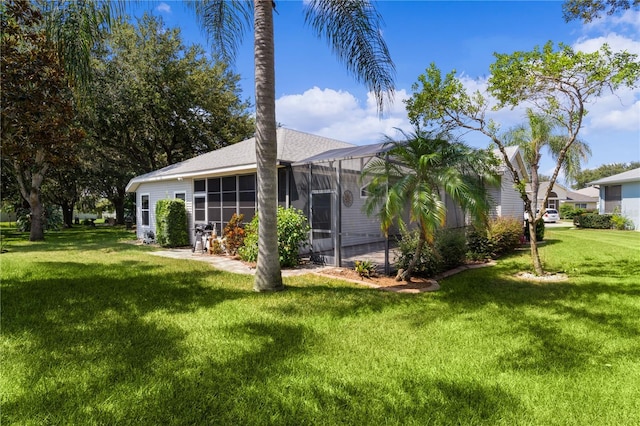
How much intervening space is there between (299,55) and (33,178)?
16.8 metres

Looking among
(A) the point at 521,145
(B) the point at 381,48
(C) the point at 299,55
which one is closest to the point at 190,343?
(B) the point at 381,48

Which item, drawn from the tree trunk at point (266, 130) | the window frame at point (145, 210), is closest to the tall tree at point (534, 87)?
the tree trunk at point (266, 130)

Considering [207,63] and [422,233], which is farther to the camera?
[207,63]

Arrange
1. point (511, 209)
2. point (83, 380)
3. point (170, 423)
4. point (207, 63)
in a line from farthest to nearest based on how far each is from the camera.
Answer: point (207, 63) < point (511, 209) < point (83, 380) < point (170, 423)

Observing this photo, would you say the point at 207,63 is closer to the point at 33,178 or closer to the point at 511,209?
the point at 33,178

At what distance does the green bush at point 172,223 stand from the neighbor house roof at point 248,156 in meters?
1.22

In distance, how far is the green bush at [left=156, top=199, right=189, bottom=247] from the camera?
14320mm

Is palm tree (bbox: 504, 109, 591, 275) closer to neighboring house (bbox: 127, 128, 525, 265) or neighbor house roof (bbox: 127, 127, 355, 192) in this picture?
neighboring house (bbox: 127, 128, 525, 265)

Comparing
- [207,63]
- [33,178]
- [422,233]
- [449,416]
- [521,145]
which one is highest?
[207,63]

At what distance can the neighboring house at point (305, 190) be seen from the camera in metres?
10.0

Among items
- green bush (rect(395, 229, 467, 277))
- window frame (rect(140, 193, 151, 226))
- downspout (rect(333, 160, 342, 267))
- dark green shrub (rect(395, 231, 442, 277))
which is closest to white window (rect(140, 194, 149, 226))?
window frame (rect(140, 193, 151, 226))

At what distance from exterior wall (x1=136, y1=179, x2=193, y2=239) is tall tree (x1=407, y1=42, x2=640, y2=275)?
1004 centimetres

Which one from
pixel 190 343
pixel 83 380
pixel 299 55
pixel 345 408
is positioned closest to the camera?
pixel 345 408

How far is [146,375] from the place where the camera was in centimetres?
350
